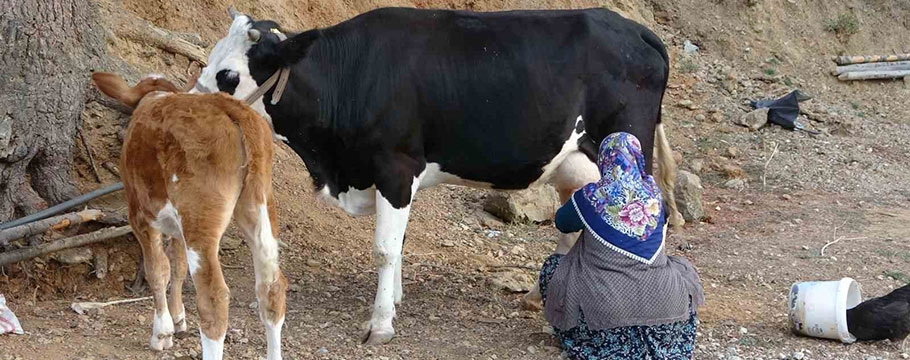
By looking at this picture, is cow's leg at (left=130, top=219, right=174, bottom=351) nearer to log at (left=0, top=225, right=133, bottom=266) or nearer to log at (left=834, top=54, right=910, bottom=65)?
log at (left=0, top=225, right=133, bottom=266)

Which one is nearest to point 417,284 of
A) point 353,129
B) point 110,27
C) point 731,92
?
point 353,129

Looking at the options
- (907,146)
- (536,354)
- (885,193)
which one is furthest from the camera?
(907,146)

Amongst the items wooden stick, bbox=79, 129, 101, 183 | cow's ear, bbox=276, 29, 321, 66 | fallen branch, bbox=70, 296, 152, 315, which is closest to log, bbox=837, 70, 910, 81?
cow's ear, bbox=276, 29, 321, 66

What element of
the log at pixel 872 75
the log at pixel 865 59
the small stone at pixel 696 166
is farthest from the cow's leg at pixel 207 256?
the log at pixel 865 59

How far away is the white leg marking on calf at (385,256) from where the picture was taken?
20.0ft

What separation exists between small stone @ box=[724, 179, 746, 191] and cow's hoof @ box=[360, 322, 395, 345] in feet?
20.2

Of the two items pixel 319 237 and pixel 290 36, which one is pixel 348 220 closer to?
pixel 319 237

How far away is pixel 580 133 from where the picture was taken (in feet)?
21.4

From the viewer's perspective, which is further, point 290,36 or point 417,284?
point 417,284

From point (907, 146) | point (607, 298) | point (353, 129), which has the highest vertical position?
point (353, 129)

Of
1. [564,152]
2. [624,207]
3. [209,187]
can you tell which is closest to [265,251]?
[209,187]

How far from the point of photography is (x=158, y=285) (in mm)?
5539

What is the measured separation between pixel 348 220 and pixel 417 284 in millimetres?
1347

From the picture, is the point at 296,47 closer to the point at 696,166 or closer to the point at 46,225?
the point at 46,225
